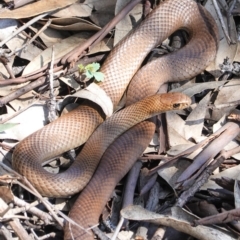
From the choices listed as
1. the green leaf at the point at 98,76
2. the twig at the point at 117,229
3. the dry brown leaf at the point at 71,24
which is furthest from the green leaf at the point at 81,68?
Answer: the twig at the point at 117,229

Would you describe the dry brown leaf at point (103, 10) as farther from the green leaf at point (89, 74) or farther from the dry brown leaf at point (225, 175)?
the dry brown leaf at point (225, 175)

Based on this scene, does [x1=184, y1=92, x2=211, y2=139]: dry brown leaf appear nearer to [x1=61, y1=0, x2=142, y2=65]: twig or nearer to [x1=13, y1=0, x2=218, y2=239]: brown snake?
[x1=13, y1=0, x2=218, y2=239]: brown snake

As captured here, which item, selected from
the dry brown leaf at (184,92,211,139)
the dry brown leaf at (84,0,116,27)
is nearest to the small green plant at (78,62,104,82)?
the dry brown leaf at (84,0,116,27)

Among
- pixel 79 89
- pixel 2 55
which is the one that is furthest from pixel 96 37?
pixel 2 55

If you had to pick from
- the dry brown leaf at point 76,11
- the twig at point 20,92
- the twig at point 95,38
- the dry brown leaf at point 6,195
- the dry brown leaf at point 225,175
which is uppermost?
the dry brown leaf at point 76,11

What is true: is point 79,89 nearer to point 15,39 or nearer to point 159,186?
point 15,39

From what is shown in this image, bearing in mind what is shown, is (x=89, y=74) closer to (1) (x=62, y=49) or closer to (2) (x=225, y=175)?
(1) (x=62, y=49)
